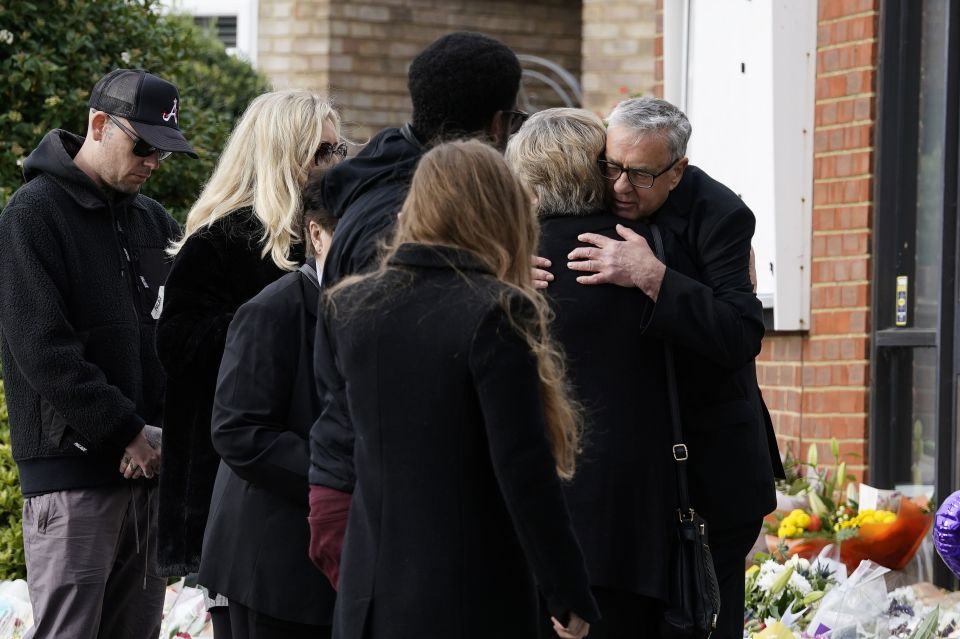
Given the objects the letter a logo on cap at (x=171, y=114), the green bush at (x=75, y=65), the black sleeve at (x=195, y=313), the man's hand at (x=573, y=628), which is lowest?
the man's hand at (x=573, y=628)

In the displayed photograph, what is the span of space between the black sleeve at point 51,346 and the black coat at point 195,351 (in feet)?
1.04

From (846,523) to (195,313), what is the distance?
2.96 m

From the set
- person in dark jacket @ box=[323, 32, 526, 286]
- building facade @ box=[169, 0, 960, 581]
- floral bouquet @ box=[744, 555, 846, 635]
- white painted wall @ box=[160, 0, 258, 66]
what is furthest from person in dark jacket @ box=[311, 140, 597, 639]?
white painted wall @ box=[160, 0, 258, 66]

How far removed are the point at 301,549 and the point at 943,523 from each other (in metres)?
1.54

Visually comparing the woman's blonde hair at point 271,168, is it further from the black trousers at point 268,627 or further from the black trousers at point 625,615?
the black trousers at point 625,615

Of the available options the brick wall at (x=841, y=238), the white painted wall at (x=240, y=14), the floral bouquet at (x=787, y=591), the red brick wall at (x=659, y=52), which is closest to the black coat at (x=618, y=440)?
the floral bouquet at (x=787, y=591)

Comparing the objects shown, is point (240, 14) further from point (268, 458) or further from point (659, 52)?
point (268, 458)

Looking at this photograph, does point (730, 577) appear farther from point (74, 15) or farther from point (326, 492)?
point (74, 15)

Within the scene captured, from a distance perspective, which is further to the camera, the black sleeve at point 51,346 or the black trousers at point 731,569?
the black sleeve at point 51,346

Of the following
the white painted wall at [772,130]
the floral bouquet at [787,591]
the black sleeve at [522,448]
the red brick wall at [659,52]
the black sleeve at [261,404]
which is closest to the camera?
the black sleeve at [522,448]

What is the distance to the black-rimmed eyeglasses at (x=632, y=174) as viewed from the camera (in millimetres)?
3359

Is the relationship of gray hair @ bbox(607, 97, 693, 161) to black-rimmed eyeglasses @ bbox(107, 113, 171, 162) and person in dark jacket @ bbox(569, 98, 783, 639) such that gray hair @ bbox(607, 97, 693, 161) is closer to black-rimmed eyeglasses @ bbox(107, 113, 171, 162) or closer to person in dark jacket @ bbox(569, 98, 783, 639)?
person in dark jacket @ bbox(569, 98, 783, 639)

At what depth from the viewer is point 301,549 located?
3.22 metres

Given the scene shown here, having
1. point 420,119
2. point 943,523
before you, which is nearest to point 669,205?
point 420,119
